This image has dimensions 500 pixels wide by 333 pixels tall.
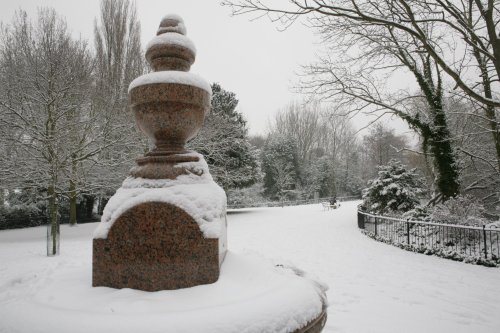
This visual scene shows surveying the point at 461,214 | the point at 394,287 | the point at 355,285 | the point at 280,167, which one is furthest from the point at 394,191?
the point at 280,167

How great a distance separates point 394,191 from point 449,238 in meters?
6.20

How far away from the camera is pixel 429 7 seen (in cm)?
855

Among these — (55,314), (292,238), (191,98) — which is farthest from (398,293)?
(292,238)

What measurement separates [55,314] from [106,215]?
845 mm

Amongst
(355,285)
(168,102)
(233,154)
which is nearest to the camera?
(168,102)

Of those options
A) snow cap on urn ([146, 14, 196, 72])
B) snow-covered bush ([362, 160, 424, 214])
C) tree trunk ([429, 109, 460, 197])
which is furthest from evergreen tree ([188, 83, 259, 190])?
snow cap on urn ([146, 14, 196, 72])

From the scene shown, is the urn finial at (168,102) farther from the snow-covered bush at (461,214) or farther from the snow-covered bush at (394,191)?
the snow-covered bush at (394,191)

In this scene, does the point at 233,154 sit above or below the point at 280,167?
above

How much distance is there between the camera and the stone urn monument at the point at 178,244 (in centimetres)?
197

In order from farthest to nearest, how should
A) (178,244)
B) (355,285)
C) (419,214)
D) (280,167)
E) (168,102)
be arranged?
(280,167) → (419,214) → (355,285) → (168,102) → (178,244)

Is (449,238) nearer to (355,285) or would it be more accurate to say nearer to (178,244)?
(355,285)

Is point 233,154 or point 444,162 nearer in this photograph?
point 444,162

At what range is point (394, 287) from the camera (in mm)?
6199

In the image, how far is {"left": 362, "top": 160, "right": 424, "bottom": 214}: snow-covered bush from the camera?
15.4 m
